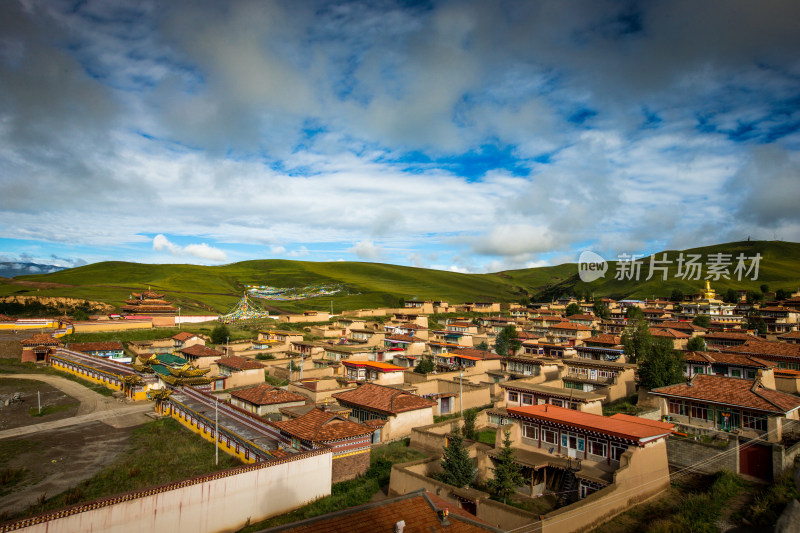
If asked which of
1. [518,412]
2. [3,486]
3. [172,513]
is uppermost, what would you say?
[518,412]

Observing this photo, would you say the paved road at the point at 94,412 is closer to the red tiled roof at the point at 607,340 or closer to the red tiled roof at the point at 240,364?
the red tiled roof at the point at 240,364

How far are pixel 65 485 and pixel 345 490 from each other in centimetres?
1378

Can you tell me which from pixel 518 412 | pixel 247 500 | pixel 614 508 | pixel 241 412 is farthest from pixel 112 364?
pixel 614 508

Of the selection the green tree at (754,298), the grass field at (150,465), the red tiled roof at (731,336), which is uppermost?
the green tree at (754,298)

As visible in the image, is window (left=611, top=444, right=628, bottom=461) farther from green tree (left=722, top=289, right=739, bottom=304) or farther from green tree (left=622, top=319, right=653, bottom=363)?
green tree (left=722, top=289, right=739, bottom=304)

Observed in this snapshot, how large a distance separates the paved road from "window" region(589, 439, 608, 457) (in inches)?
1259

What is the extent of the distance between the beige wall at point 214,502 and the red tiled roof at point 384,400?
10.5 metres

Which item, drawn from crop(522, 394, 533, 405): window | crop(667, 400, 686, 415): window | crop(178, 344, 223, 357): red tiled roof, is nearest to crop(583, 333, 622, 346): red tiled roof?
crop(522, 394, 533, 405): window

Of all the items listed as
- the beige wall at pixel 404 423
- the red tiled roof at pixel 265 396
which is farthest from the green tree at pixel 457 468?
the red tiled roof at pixel 265 396

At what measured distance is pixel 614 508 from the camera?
18.2 metres

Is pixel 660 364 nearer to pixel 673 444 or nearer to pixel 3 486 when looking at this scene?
pixel 673 444

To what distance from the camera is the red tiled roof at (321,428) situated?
22219 millimetres

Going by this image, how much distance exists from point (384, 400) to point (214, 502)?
16.1 metres

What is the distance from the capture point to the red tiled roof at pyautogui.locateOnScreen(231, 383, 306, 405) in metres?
33.0
